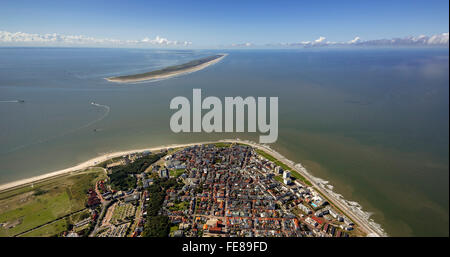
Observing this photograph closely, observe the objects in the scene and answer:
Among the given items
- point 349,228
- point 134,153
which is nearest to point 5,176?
point 134,153

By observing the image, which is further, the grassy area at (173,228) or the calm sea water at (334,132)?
the grassy area at (173,228)

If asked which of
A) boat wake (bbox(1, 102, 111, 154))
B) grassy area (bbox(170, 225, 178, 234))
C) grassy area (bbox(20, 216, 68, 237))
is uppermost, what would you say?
boat wake (bbox(1, 102, 111, 154))

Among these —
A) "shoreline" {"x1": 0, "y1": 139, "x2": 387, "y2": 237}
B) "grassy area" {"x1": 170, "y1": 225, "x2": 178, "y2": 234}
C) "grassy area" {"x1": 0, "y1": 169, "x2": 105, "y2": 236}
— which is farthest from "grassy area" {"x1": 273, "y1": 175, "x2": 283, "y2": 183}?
"grassy area" {"x1": 0, "y1": 169, "x2": 105, "y2": 236}

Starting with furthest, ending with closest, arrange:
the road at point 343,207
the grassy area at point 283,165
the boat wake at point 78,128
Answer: the boat wake at point 78,128 → the grassy area at point 283,165 → the road at point 343,207

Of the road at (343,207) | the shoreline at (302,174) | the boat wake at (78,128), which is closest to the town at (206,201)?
the road at (343,207)

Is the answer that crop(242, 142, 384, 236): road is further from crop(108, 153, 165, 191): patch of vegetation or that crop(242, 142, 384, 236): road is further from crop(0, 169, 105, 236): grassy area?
crop(0, 169, 105, 236): grassy area

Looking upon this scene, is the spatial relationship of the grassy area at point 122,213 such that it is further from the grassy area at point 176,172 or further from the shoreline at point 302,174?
the shoreline at point 302,174

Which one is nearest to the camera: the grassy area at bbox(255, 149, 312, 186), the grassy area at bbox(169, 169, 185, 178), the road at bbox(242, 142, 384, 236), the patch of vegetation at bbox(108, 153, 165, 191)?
the road at bbox(242, 142, 384, 236)

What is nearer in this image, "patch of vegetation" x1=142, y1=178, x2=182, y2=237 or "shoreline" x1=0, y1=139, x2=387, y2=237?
"patch of vegetation" x1=142, y1=178, x2=182, y2=237
